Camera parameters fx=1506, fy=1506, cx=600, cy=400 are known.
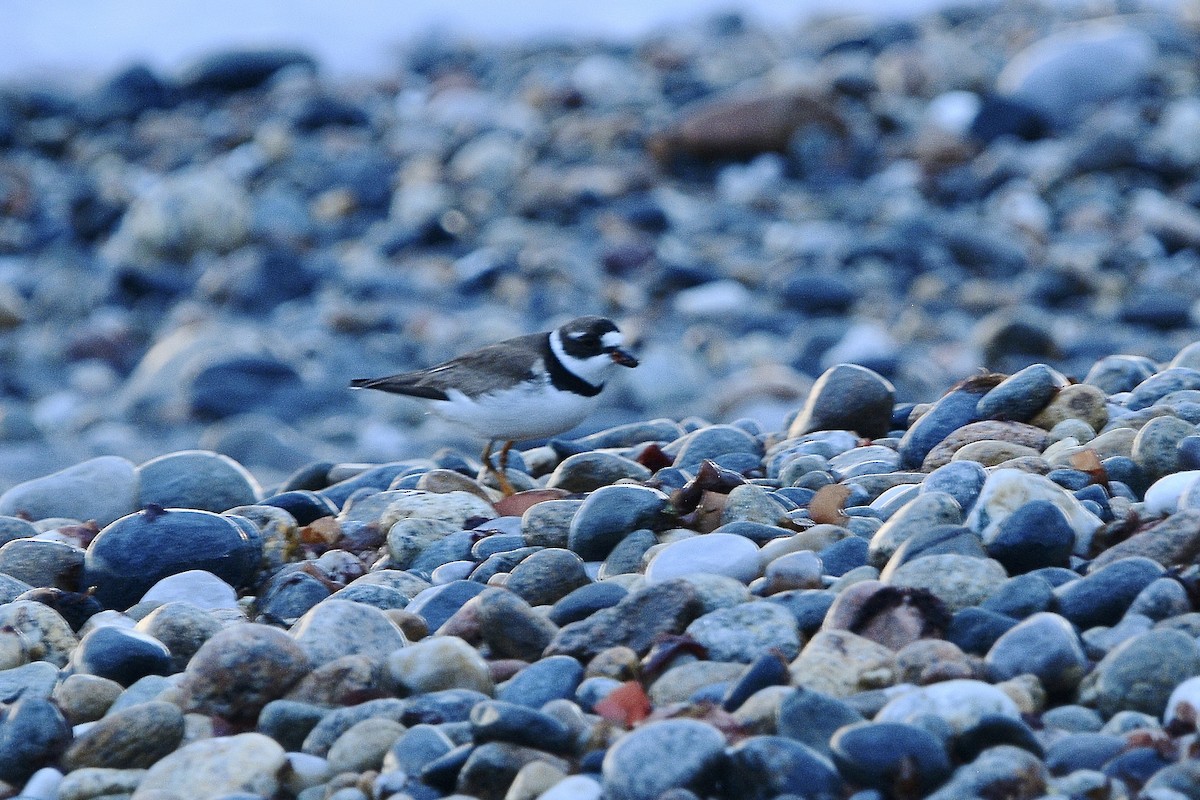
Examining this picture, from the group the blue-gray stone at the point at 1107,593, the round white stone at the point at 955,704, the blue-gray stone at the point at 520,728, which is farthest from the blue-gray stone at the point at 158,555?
the blue-gray stone at the point at 1107,593

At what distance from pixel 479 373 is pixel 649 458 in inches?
32.1

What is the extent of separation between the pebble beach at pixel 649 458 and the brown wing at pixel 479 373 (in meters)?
0.32

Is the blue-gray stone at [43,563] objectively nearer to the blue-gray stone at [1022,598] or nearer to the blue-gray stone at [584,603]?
the blue-gray stone at [584,603]

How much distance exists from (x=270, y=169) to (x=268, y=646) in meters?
12.2

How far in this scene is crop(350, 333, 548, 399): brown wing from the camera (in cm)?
555

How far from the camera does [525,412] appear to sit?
541 cm

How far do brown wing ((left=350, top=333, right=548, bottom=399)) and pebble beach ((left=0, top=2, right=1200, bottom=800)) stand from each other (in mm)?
318

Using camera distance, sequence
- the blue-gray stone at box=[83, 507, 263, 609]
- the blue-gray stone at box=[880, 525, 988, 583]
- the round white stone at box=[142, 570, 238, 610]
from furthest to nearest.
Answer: the blue-gray stone at box=[83, 507, 263, 609]
the round white stone at box=[142, 570, 238, 610]
the blue-gray stone at box=[880, 525, 988, 583]

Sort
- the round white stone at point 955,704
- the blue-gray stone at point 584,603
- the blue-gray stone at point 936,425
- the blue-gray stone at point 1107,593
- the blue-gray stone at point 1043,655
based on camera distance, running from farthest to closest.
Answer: the blue-gray stone at point 936,425
the blue-gray stone at point 584,603
the blue-gray stone at point 1107,593
the blue-gray stone at point 1043,655
the round white stone at point 955,704

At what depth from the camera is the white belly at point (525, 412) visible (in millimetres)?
5418

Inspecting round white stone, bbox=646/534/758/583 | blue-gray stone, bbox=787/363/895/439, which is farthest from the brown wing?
round white stone, bbox=646/534/758/583

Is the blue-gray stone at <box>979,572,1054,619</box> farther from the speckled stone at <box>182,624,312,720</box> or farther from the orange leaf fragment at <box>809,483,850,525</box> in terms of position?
the speckled stone at <box>182,624,312,720</box>

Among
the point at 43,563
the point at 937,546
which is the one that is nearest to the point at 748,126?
the point at 43,563

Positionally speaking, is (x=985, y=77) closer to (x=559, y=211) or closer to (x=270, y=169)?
(x=559, y=211)
